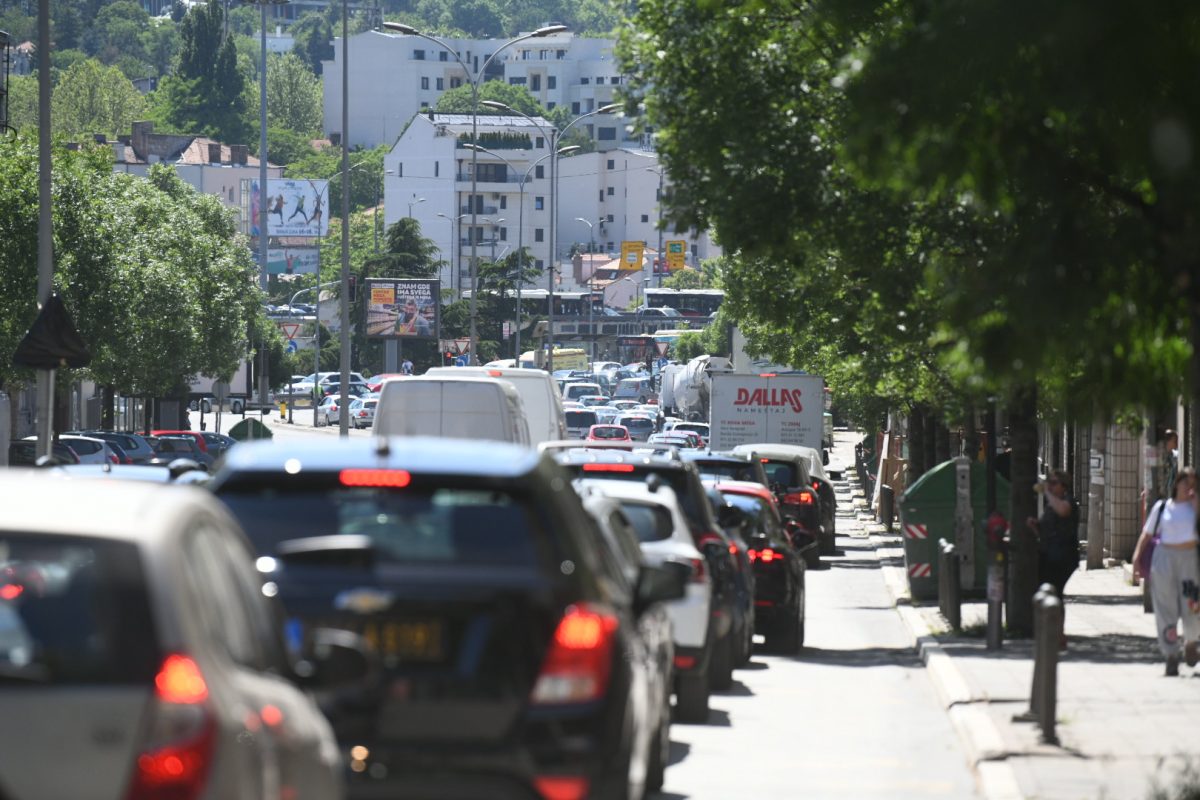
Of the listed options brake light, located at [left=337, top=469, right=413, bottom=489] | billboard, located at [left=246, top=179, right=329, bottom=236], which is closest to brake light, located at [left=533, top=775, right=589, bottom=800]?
brake light, located at [left=337, top=469, right=413, bottom=489]

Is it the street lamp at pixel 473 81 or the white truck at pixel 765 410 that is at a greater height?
the street lamp at pixel 473 81

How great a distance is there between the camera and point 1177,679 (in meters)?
16.5

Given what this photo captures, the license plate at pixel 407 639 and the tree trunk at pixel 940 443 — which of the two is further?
the tree trunk at pixel 940 443

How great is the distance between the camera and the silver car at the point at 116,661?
462cm

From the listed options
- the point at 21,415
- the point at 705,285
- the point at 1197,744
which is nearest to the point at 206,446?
the point at 21,415

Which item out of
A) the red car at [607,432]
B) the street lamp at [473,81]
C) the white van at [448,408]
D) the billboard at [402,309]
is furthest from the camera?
the billboard at [402,309]

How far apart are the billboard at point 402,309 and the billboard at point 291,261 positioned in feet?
228

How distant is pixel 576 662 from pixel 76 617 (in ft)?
7.51

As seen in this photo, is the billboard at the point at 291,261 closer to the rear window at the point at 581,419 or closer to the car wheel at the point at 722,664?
the rear window at the point at 581,419

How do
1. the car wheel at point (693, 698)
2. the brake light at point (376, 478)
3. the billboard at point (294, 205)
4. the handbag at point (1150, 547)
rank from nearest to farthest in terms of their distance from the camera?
the brake light at point (376, 478) → the car wheel at point (693, 698) → the handbag at point (1150, 547) → the billboard at point (294, 205)

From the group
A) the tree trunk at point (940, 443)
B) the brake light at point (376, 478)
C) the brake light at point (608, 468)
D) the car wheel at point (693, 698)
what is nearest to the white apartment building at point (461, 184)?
the tree trunk at point (940, 443)

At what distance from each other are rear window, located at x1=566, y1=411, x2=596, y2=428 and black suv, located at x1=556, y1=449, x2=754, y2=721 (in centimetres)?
5083

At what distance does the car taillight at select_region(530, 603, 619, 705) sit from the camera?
6.76 metres

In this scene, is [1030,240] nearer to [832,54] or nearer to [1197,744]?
[1197,744]
